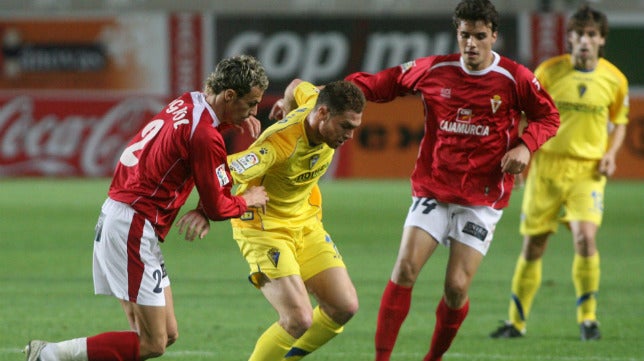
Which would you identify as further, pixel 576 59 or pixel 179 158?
pixel 576 59

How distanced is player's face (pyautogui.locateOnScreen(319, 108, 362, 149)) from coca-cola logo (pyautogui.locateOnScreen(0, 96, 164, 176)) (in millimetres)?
14718

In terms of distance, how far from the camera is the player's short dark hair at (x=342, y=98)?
20.0ft

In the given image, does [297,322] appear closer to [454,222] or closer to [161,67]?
[454,222]

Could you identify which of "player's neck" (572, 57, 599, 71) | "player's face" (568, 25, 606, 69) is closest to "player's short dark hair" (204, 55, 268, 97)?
"player's face" (568, 25, 606, 69)

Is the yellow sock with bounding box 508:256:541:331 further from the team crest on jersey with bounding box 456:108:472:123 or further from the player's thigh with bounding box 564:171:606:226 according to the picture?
the team crest on jersey with bounding box 456:108:472:123

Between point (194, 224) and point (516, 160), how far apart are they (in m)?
1.86

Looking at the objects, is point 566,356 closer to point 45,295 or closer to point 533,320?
point 533,320

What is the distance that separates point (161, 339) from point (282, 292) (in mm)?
726

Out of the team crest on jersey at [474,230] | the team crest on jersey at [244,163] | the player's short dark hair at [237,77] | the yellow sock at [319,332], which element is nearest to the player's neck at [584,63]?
the team crest on jersey at [474,230]

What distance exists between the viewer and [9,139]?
20.7 m

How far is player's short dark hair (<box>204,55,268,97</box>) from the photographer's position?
5.75 meters

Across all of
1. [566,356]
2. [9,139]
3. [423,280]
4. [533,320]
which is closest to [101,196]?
[9,139]

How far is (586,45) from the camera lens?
828cm

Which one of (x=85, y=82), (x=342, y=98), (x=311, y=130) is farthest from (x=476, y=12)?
(x=85, y=82)
